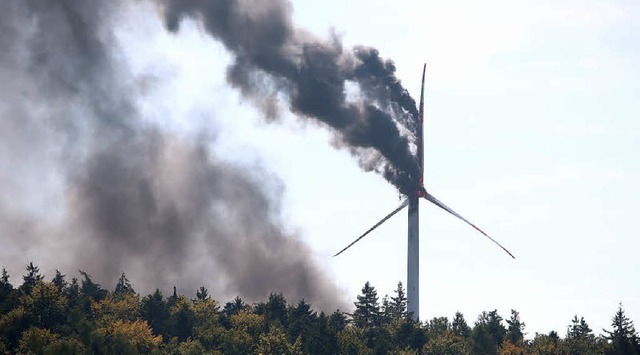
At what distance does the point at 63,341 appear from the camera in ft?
633

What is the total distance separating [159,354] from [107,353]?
29.9 ft

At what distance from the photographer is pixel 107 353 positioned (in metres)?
200

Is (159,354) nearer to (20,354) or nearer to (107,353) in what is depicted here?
(107,353)

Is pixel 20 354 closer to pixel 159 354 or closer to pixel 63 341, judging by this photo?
pixel 63 341

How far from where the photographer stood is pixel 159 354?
19938 cm

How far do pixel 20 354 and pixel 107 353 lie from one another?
14.8 meters

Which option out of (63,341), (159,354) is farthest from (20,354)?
(159,354)

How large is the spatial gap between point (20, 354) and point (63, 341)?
1008 cm

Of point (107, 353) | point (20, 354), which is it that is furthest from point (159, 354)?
point (20, 354)

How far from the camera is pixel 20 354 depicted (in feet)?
648

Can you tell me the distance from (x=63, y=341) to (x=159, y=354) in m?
16.9
